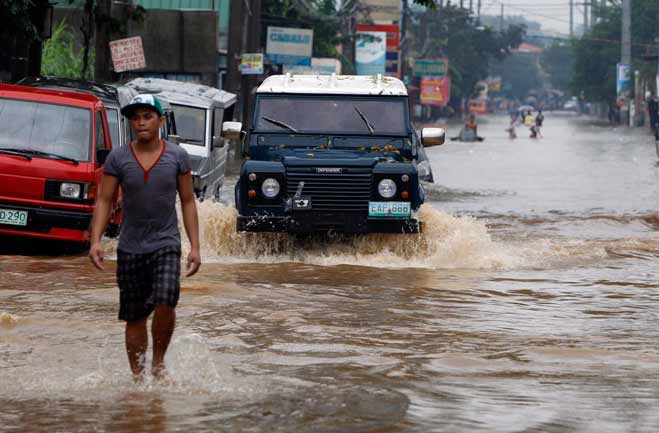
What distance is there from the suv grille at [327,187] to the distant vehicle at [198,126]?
21.2 feet

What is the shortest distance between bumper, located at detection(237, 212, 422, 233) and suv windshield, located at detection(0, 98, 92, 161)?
183 centimetres

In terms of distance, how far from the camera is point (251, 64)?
36188mm

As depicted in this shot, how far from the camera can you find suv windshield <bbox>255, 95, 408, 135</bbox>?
48.3 ft

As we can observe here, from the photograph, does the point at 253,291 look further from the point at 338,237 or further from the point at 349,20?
the point at 349,20

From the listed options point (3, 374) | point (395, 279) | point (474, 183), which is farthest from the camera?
point (474, 183)

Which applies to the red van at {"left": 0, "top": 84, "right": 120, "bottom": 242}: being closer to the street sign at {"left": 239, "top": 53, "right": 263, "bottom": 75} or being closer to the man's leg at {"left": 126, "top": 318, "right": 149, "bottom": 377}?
the man's leg at {"left": 126, "top": 318, "right": 149, "bottom": 377}

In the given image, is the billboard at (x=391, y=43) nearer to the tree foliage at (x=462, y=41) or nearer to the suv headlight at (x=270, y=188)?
the tree foliage at (x=462, y=41)

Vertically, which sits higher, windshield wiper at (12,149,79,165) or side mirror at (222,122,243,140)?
side mirror at (222,122,243,140)

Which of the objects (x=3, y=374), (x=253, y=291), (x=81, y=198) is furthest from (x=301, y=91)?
(x=3, y=374)

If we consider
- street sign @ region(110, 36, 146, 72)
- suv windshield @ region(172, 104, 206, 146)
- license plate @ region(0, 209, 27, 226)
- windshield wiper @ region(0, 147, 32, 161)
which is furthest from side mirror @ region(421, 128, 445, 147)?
street sign @ region(110, 36, 146, 72)

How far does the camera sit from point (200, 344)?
9117 mm

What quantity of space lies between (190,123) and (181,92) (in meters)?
0.95

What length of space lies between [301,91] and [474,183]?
17214 millimetres

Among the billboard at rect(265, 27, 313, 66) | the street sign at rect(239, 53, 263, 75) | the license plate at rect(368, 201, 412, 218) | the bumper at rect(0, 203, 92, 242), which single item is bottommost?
the bumper at rect(0, 203, 92, 242)
